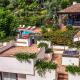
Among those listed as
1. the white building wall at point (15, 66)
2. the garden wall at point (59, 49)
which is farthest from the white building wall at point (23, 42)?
the white building wall at point (15, 66)

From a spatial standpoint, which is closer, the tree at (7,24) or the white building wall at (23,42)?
the white building wall at (23,42)

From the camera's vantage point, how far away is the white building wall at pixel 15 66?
77.7 ft

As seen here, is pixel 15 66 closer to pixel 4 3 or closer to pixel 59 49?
pixel 59 49

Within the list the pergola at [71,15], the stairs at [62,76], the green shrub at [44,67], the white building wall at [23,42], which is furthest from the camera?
the pergola at [71,15]

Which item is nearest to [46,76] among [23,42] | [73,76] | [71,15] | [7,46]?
[73,76]

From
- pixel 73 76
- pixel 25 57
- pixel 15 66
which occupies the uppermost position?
pixel 25 57

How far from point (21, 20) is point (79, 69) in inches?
1227

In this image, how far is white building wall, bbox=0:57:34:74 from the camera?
2367cm

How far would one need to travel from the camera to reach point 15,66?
24.2 m

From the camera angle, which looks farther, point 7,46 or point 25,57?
point 7,46

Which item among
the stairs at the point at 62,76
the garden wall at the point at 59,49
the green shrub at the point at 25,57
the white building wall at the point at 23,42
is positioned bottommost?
the stairs at the point at 62,76

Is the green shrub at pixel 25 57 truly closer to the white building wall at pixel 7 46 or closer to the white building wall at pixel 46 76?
the white building wall at pixel 46 76

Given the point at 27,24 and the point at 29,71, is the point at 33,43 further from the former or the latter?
the point at 27,24

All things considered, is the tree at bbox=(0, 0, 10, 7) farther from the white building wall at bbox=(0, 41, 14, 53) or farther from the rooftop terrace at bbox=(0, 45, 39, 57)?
the rooftop terrace at bbox=(0, 45, 39, 57)
